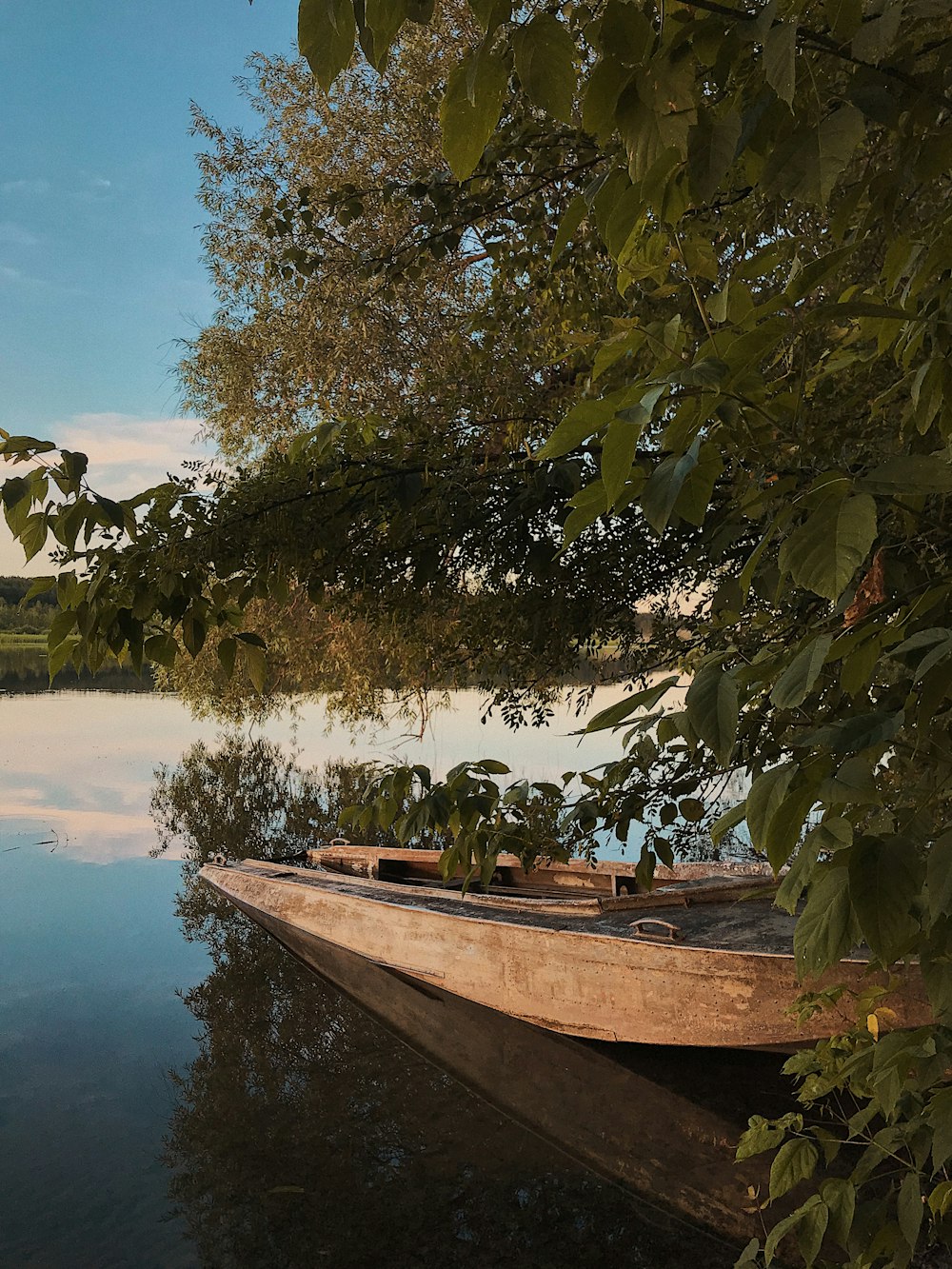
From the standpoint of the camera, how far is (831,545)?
2.47 ft

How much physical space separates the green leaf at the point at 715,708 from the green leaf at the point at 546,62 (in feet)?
1.72

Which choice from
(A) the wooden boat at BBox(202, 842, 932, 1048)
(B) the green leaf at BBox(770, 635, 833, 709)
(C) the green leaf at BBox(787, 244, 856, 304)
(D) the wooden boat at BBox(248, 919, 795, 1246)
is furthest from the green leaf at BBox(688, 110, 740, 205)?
(D) the wooden boat at BBox(248, 919, 795, 1246)

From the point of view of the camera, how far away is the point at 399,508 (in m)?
2.92

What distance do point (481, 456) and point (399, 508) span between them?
0.43m

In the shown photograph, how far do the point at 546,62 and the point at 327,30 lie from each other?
17cm

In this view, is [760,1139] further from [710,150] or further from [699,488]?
[710,150]

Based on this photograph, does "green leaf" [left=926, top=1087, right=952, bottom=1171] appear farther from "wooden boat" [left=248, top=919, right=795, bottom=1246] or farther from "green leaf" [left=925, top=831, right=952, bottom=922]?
"wooden boat" [left=248, top=919, right=795, bottom=1246]

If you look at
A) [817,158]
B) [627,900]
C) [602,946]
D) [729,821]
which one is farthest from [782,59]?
[627,900]

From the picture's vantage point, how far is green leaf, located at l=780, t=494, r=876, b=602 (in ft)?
2.39

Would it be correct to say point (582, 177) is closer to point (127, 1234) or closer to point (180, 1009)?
point (127, 1234)

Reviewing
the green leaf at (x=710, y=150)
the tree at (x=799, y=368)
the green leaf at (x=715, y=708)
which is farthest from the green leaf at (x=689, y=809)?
the green leaf at (x=710, y=150)

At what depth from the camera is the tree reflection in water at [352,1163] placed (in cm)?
408

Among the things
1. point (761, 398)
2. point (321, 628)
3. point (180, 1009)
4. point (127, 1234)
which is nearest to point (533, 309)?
point (761, 398)

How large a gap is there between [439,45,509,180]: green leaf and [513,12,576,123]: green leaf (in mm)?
18
